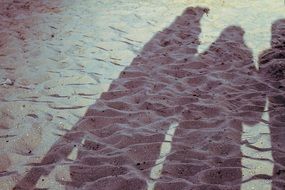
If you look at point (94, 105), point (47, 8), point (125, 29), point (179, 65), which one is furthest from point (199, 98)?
point (47, 8)

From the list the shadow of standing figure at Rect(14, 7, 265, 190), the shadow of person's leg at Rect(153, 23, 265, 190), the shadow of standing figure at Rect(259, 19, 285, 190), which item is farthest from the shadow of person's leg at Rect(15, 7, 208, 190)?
the shadow of standing figure at Rect(259, 19, 285, 190)

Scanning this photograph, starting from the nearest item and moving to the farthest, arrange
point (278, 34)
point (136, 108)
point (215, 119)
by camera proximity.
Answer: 1. point (215, 119)
2. point (136, 108)
3. point (278, 34)

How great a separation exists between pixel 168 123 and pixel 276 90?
1.75 metres

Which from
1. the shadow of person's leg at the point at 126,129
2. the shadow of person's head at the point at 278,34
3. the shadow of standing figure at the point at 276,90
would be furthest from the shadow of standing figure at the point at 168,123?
the shadow of person's head at the point at 278,34

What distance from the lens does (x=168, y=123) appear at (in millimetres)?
4199

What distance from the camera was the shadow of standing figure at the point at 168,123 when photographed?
11.2ft

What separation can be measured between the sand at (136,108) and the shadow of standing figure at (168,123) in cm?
1

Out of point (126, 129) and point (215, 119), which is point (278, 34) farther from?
point (126, 129)

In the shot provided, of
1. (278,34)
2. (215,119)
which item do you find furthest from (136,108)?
(278,34)

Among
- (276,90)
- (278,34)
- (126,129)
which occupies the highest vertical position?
(278,34)

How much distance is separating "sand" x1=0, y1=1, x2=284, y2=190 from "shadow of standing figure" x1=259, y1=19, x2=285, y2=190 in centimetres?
2

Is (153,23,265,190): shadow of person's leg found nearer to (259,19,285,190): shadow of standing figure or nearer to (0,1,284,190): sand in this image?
(0,1,284,190): sand

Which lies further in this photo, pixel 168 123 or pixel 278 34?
pixel 278 34

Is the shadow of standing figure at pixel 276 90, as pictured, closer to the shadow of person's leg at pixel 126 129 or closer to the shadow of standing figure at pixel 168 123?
the shadow of standing figure at pixel 168 123
